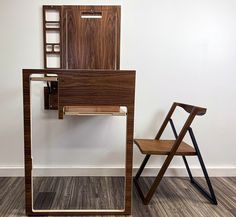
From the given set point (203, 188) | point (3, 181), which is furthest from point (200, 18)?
point (3, 181)

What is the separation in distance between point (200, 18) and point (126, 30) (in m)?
0.73

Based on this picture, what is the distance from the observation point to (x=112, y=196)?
1.97 meters

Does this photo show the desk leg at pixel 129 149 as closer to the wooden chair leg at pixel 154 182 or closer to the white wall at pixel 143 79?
the wooden chair leg at pixel 154 182

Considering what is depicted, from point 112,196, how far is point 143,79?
112cm

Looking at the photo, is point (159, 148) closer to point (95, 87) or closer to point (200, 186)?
point (200, 186)

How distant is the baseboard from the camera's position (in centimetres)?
232

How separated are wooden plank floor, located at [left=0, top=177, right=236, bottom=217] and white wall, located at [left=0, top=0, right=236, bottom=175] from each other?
0.17 meters

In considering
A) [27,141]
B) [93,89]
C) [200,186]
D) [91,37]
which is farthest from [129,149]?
[91,37]

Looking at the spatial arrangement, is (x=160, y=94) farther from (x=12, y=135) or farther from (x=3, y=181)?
(x=3, y=181)

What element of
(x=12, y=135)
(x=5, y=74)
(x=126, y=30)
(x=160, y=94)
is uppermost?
(x=126, y=30)

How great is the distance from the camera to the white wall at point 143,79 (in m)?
2.19

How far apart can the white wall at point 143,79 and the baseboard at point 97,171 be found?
1cm

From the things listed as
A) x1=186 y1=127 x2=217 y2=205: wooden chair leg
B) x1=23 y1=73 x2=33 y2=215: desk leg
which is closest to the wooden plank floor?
x1=186 y1=127 x2=217 y2=205: wooden chair leg

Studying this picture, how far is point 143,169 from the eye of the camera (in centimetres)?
237
